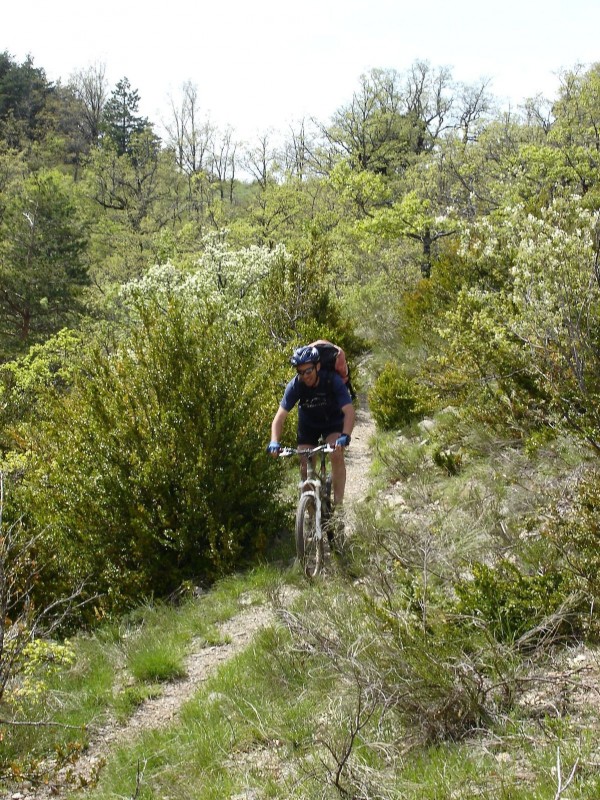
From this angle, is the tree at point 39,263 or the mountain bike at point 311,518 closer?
the mountain bike at point 311,518

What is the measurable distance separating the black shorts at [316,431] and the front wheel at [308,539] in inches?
23.6

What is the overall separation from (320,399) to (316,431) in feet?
1.04

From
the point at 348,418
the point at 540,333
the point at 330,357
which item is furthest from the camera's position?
the point at 330,357

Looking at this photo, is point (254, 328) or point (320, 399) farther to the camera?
point (254, 328)

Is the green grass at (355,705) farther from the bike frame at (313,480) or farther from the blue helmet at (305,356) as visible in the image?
the blue helmet at (305,356)

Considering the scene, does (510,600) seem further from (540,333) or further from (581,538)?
(540,333)

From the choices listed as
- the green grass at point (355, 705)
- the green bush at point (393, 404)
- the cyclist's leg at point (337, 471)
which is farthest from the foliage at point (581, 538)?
the green bush at point (393, 404)

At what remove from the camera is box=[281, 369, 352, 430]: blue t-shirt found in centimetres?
590

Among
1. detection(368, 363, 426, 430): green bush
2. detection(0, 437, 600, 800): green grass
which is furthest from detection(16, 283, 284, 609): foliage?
detection(368, 363, 426, 430): green bush

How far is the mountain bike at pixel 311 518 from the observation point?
5.66 m

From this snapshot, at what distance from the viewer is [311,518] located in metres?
5.87

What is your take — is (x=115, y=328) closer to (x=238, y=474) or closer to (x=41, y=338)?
(x=41, y=338)

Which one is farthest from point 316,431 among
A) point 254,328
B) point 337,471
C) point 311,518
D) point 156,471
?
point 254,328

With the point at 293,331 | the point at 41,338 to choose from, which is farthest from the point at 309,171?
the point at 293,331
